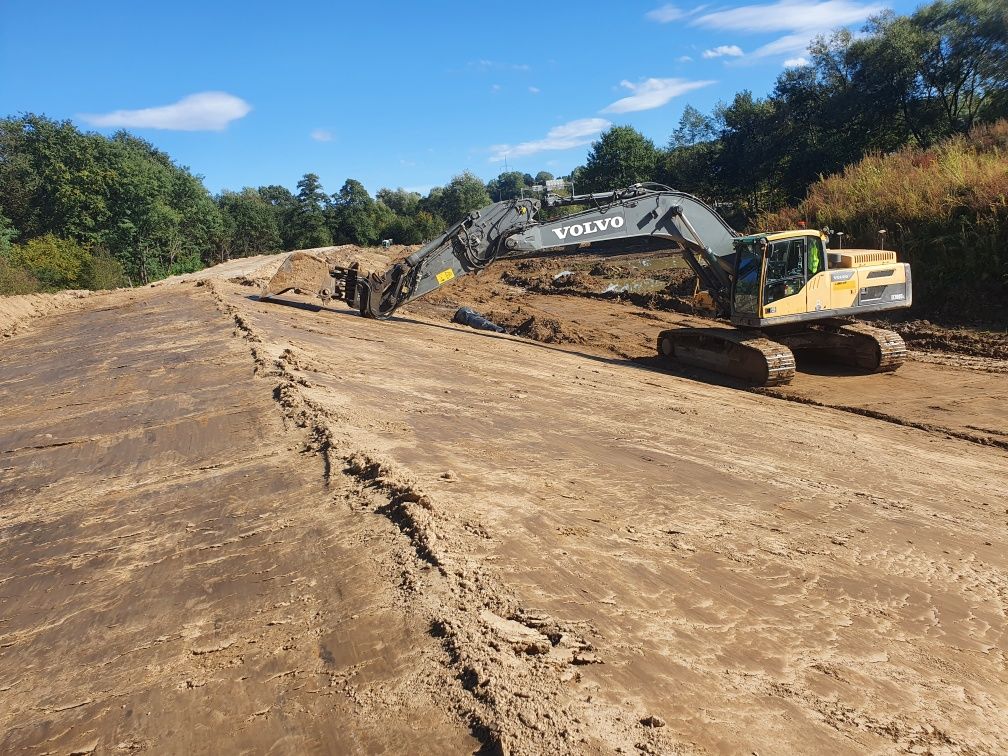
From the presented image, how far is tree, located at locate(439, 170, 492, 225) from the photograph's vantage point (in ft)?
241

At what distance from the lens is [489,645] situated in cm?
287

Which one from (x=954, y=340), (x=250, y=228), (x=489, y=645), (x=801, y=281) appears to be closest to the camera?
(x=489, y=645)

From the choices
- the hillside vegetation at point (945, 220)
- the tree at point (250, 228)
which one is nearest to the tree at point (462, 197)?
the tree at point (250, 228)

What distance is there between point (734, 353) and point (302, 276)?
17.3 m

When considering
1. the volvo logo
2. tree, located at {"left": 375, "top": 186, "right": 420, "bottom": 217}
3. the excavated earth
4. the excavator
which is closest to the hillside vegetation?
the excavator

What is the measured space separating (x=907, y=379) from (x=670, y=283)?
11.4 m

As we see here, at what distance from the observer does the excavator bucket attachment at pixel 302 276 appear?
2192 cm

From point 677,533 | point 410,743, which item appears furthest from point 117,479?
point 677,533

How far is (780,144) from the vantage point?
36531mm

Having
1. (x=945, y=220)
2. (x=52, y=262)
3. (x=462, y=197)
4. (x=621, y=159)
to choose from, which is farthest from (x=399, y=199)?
(x=945, y=220)

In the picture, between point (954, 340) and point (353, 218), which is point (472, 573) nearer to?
point (954, 340)

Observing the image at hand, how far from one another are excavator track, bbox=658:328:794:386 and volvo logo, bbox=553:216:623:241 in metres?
2.68

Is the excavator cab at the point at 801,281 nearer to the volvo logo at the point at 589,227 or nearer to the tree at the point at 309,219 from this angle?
the volvo logo at the point at 589,227

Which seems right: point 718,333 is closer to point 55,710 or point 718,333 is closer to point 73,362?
point 73,362
